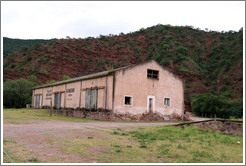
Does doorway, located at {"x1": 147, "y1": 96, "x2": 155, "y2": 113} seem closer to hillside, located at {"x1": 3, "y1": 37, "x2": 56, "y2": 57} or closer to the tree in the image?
the tree

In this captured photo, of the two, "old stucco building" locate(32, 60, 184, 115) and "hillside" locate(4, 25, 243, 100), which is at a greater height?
"hillside" locate(4, 25, 243, 100)

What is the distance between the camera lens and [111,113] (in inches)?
779

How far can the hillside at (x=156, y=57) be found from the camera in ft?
181

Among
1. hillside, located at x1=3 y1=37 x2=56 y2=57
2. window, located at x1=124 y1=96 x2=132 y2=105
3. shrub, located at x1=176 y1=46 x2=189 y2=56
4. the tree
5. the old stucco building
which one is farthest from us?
hillside, located at x1=3 y1=37 x2=56 y2=57

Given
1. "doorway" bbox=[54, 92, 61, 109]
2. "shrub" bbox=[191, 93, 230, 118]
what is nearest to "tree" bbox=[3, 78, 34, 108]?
"doorway" bbox=[54, 92, 61, 109]

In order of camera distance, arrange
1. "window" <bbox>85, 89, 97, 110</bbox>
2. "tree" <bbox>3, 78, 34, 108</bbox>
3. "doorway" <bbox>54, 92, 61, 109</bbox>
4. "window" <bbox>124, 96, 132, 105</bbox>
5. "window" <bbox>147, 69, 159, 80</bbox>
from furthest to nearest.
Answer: "tree" <bbox>3, 78, 34, 108</bbox> → "doorway" <bbox>54, 92, 61, 109</bbox> → "window" <bbox>147, 69, 159, 80</bbox> → "window" <bbox>85, 89, 97, 110</bbox> → "window" <bbox>124, 96, 132, 105</bbox>

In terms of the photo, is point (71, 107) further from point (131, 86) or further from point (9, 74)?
point (9, 74)

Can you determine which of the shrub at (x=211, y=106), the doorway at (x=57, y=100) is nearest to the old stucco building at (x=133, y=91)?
the doorway at (x=57, y=100)

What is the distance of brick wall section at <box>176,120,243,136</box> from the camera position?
13.3 meters

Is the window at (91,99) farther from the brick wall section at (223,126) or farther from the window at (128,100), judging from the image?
the brick wall section at (223,126)

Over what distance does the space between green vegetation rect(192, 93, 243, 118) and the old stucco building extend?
1588 cm

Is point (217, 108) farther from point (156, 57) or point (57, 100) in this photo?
point (156, 57)

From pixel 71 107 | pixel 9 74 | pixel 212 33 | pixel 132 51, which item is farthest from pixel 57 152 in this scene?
pixel 212 33

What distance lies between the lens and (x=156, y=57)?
6062cm
